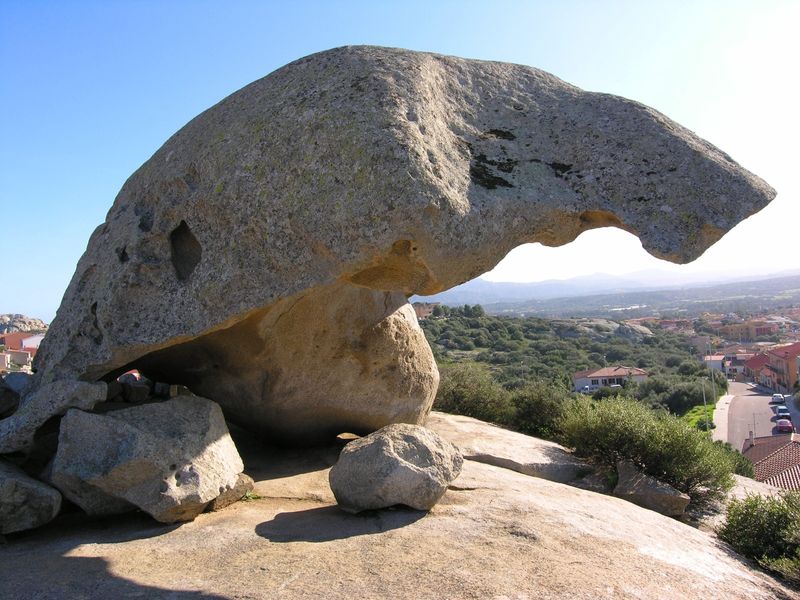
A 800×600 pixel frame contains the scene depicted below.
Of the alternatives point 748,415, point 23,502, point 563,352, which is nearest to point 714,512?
point 23,502

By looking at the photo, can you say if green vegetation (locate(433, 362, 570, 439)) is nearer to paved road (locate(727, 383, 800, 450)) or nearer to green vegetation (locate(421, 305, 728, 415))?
green vegetation (locate(421, 305, 728, 415))

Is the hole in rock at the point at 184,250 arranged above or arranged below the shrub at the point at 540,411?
above

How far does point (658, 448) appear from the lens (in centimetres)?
890

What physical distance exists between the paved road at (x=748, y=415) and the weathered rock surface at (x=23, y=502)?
2796cm

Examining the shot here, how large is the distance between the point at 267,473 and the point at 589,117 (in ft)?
17.1

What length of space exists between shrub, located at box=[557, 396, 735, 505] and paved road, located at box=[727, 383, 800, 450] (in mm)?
20946

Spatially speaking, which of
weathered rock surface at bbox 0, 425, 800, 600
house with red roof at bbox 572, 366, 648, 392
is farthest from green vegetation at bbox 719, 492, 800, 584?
house with red roof at bbox 572, 366, 648, 392

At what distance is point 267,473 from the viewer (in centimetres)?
742

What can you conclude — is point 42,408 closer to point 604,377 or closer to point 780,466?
point 780,466

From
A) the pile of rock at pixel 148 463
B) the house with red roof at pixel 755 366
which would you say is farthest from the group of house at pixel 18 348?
the house with red roof at pixel 755 366

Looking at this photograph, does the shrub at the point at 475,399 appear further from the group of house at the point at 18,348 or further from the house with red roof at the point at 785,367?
the house with red roof at the point at 785,367

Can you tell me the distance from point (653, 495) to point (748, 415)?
35.0 m

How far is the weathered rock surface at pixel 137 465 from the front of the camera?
5605 mm

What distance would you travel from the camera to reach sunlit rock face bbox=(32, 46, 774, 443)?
5.30m
